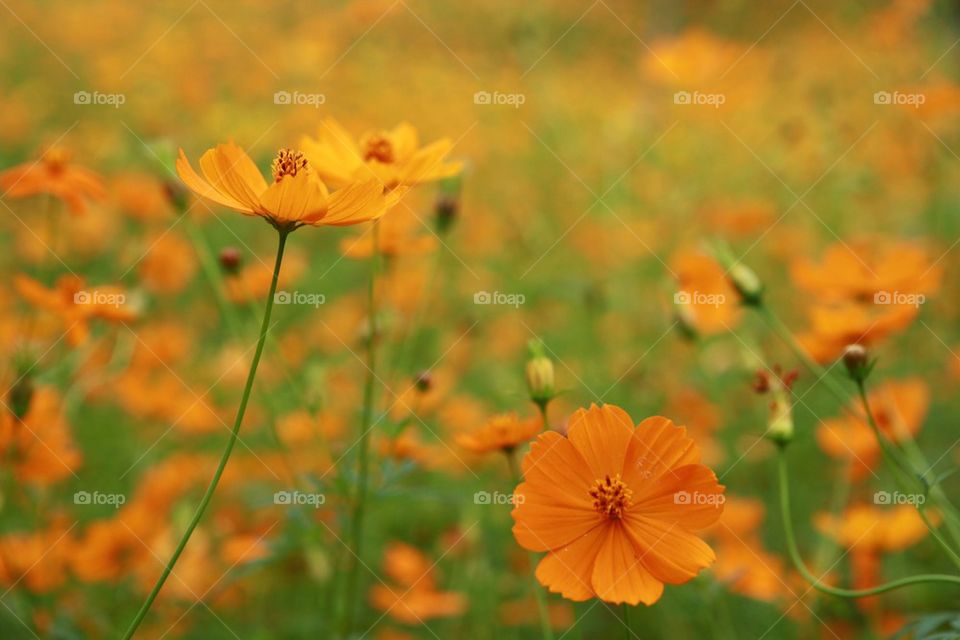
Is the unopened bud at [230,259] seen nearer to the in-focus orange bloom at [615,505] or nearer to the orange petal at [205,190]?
the orange petal at [205,190]

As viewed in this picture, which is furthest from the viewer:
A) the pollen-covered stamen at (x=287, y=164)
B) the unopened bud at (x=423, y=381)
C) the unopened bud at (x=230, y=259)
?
the unopened bud at (x=230, y=259)

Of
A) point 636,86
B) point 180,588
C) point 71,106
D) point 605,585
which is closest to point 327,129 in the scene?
point 605,585

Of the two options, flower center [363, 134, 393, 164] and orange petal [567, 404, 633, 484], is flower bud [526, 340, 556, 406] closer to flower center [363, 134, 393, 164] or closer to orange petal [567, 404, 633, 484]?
orange petal [567, 404, 633, 484]

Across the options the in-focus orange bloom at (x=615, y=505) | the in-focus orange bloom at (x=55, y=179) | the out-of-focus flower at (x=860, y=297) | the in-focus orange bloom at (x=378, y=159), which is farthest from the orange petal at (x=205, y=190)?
the out-of-focus flower at (x=860, y=297)

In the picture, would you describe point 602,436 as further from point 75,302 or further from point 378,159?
point 75,302

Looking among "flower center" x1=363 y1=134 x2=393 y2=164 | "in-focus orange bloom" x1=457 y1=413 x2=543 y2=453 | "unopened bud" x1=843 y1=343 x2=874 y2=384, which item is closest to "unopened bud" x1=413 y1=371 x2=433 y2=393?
"in-focus orange bloom" x1=457 y1=413 x2=543 y2=453
